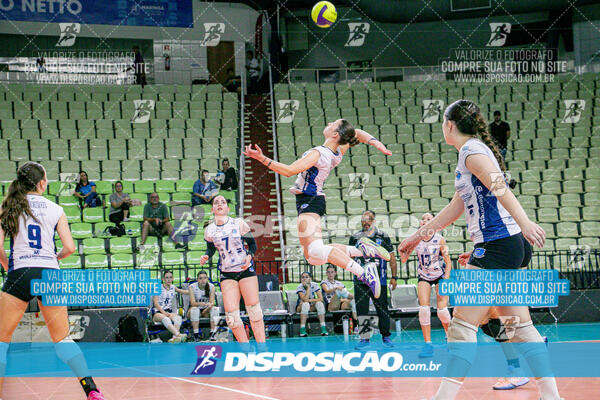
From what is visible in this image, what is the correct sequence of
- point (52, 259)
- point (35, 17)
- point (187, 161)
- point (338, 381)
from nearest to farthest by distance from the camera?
point (52, 259) < point (338, 381) < point (187, 161) < point (35, 17)

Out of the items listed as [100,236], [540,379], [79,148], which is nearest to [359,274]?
[540,379]

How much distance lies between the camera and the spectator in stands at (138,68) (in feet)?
54.7

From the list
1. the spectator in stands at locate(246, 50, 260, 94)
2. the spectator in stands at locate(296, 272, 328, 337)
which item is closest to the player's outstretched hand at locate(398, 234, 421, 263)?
the spectator in stands at locate(296, 272, 328, 337)

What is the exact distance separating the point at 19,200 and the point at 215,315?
5.98 metres

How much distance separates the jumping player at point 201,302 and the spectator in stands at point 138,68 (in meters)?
7.45

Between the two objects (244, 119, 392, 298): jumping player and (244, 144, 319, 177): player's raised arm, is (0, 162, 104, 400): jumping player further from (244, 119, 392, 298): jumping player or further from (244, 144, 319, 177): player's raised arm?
(244, 119, 392, 298): jumping player

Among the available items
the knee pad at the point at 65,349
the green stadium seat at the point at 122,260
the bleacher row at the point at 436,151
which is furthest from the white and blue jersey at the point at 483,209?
the green stadium seat at the point at 122,260

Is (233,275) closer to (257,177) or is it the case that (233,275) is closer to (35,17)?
(257,177)

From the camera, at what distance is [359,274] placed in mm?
6645

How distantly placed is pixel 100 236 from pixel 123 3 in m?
8.73

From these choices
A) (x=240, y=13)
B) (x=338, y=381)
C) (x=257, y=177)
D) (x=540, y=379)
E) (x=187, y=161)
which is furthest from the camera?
(x=240, y=13)

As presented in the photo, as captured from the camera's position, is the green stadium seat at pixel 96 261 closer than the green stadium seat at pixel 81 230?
Yes

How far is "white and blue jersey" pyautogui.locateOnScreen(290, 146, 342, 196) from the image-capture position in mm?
6188

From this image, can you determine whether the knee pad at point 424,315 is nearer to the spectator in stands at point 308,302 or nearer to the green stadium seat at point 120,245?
the spectator in stands at point 308,302
